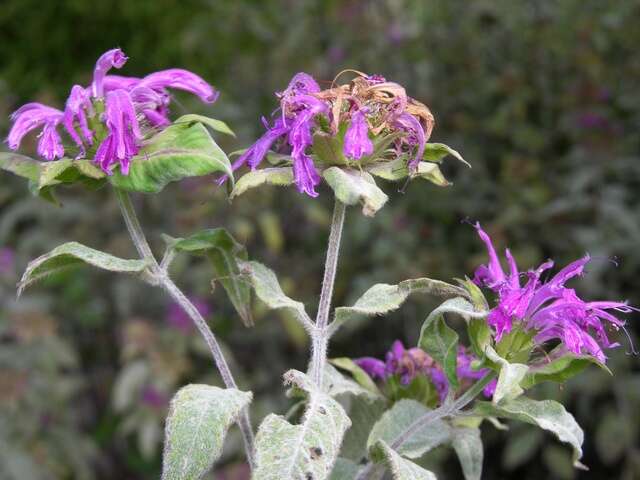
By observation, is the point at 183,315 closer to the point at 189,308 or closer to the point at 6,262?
the point at 6,262

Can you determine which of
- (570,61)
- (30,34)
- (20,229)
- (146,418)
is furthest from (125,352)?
(30,34)

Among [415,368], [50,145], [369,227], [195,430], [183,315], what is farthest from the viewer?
[369,227]

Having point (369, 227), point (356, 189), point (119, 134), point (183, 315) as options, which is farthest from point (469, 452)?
point (369, 227)

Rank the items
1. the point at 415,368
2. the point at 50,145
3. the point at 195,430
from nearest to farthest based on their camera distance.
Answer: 1. the point at 195,430
2. the point at 50,145
3. the point at 415,368

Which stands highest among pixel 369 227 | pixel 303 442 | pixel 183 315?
pixel 303 442

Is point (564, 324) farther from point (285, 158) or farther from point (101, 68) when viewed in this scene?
point (101, 68)

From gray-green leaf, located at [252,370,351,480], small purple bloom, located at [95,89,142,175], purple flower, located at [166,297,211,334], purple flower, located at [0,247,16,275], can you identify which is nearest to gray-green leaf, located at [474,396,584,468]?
gray-green leaf, located at [252,370,351,480]

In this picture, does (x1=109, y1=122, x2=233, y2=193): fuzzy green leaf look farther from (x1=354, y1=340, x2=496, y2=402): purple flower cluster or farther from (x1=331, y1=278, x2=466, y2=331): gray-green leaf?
(x1=354, y1=340, x2=496, y2=402): purple flower cluster
